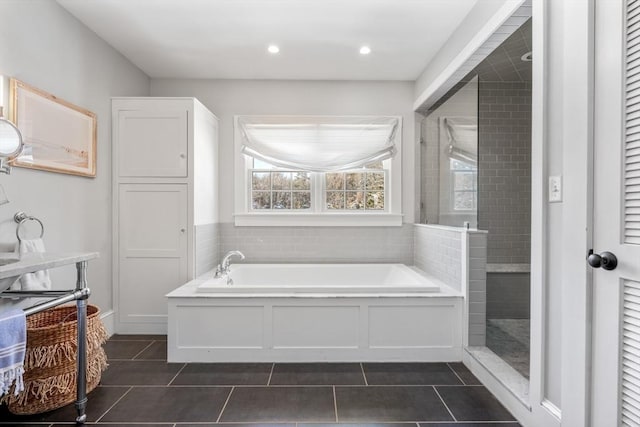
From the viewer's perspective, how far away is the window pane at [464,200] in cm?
271

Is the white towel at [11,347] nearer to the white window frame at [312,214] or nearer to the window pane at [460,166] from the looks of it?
the white window frame at [312,214]

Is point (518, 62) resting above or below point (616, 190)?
above

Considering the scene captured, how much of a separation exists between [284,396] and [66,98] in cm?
250

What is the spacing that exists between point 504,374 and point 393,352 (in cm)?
71

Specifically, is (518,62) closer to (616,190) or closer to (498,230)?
(498,230)

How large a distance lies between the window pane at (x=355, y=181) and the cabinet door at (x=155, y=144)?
1649mm

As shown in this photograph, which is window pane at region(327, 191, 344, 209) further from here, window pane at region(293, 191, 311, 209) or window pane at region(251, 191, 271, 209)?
window pane at region(251, 191, 271, 209)

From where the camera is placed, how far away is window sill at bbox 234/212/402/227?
364 cm

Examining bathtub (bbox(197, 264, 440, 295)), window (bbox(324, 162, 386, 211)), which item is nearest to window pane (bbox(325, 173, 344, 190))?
window (bbox(324, 162, 386, 211))

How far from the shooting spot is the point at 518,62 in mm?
3172

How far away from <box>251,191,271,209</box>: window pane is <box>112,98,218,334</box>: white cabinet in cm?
79

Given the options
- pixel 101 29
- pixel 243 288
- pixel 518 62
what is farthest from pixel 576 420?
pixel 101 29

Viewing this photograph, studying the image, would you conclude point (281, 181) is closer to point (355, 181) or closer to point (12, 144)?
point (355, 181)

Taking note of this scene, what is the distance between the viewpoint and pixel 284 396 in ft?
6.74
